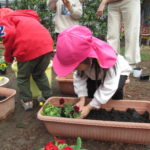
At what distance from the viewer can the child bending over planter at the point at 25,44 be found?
2389 millimetres

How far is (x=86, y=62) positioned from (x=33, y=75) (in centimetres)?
101

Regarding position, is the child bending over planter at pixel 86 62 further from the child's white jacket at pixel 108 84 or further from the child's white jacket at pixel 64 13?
the child's white jacket at pixel 64 13

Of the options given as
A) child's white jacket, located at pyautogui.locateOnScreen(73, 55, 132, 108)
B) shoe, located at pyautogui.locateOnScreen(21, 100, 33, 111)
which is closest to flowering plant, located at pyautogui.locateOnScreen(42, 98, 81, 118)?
child's white jacket, located at pyautogui.locateOnScreen(73, 55, 132, 108)

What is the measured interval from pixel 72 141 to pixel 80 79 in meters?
0.57

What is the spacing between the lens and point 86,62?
1888 mm

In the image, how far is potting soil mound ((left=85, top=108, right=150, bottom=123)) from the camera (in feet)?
6.98

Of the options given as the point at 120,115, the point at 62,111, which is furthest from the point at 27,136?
the point at 120,115

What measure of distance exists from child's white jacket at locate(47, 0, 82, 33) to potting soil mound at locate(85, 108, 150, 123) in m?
1.89

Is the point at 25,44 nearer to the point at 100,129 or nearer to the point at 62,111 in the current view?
the point at 62,111

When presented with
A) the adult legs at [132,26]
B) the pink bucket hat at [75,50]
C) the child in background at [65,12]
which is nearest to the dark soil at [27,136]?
the pink bucket hat at [75,50]

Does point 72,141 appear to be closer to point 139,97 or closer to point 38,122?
point 38,122

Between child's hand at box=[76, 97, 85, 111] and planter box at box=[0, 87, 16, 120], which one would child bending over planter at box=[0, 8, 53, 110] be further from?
child's hand at box=[76, 97, 85, 111]

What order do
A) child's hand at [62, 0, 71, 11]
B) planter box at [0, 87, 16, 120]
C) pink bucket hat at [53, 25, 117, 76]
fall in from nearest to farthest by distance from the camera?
1. pink bucket hat at [53, 25, 117, 76]
2. planter box at [0, 87, 16, 120]
3. child's hand at [62, 0, 71, 11]

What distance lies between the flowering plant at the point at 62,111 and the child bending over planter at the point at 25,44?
49 centimetres
